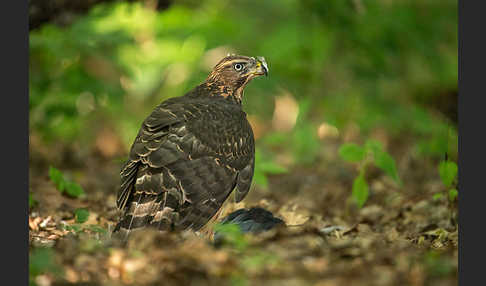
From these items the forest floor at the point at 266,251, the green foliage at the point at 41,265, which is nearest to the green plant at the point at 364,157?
the forest floor at the point at 266,251

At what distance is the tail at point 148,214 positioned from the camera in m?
5.20

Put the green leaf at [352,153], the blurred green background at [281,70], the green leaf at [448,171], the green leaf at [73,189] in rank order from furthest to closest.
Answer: the blurred green background at [281,70] < the green leaf at [73,189] < the green leaf at [352,153] < the green leaf at [448,171]

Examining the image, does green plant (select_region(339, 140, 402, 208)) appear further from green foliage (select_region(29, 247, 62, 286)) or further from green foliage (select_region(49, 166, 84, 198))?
green foliage (select_region(29, 247, 62, 286))

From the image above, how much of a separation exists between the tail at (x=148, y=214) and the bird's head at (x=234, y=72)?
180cm

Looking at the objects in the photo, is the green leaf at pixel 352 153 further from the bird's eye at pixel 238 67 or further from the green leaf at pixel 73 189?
the green leaf at pixel 73 189

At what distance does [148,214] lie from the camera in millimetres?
5254

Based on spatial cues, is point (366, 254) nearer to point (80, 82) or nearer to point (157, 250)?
point (157, 250)

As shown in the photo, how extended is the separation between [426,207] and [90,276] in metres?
4.44

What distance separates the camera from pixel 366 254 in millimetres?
4383

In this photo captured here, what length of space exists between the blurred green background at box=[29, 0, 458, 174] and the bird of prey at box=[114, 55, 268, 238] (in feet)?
3.60

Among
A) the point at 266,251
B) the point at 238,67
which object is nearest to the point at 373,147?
the point at 238,67

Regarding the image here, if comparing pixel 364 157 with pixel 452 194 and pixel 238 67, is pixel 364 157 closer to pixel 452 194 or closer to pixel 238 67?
pixel 452 194

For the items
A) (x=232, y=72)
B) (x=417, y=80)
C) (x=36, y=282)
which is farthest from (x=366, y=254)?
(x=417, y=80)

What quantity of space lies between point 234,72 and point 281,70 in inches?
134
